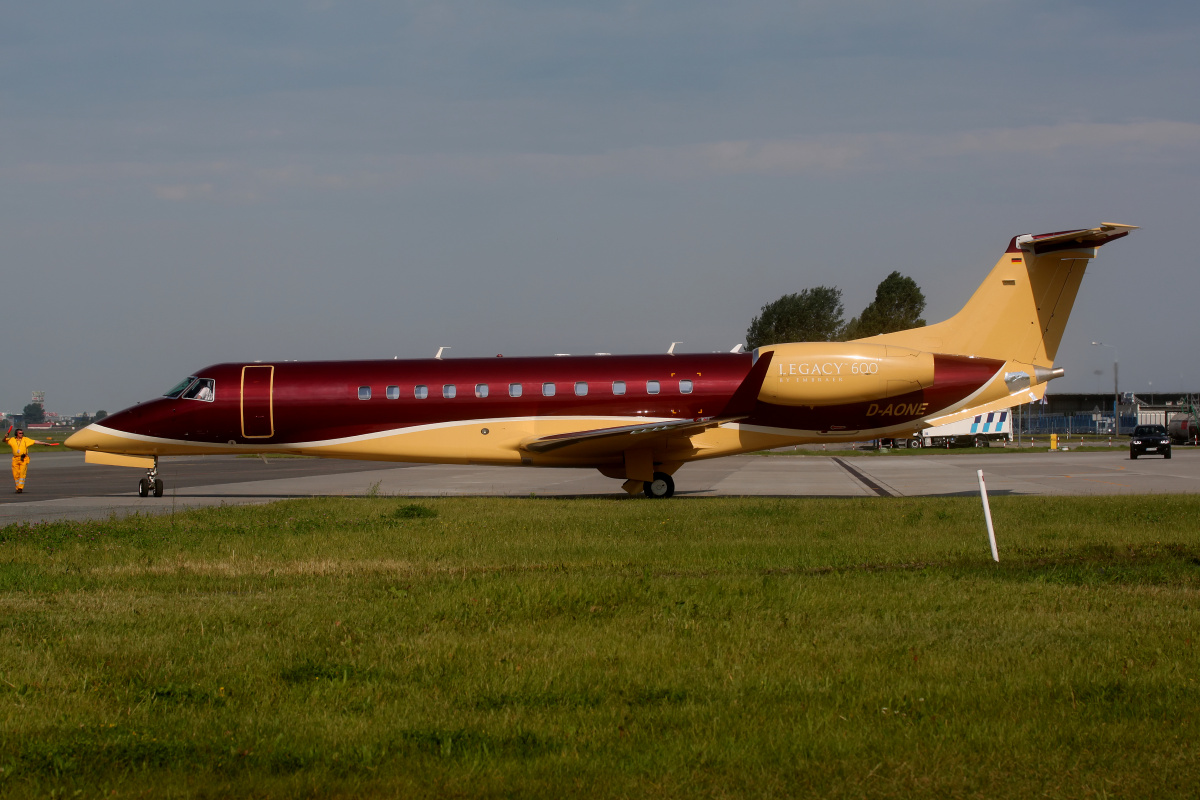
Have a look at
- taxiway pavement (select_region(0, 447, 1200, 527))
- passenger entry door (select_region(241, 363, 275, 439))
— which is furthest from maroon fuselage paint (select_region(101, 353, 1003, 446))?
taxiway pavement (select_region(0, 447, 1200, 527))

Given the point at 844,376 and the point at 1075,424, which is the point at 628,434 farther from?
the point at 1075,424

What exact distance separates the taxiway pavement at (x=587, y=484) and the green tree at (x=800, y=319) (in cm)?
6450

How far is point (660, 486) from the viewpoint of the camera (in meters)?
24.6

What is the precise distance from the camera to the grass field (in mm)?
5336

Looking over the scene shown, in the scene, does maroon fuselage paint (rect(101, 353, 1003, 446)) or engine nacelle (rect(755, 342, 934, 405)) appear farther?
maroon fuselage paint (rect(101, 353, 1003, 446))

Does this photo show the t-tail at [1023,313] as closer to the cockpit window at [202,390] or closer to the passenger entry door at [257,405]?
the passenger entry door at [257,405]


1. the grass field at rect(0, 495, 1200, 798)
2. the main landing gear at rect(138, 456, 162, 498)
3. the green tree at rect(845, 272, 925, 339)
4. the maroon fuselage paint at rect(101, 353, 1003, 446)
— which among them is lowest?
the grass field at rect(0, 495, 1200, 798)

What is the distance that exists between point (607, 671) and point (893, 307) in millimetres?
95486

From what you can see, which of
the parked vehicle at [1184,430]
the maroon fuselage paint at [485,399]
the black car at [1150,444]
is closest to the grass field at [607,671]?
the maroon fuselage paint at [485,399]

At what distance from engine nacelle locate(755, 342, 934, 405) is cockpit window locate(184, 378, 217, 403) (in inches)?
534

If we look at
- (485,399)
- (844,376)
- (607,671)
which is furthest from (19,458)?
(607,671)

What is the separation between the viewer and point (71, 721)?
20.1ft

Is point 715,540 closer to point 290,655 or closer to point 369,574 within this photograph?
point 369,574

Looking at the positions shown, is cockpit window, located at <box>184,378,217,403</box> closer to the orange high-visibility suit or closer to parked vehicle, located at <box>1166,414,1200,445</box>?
the orange high-visibility suit
